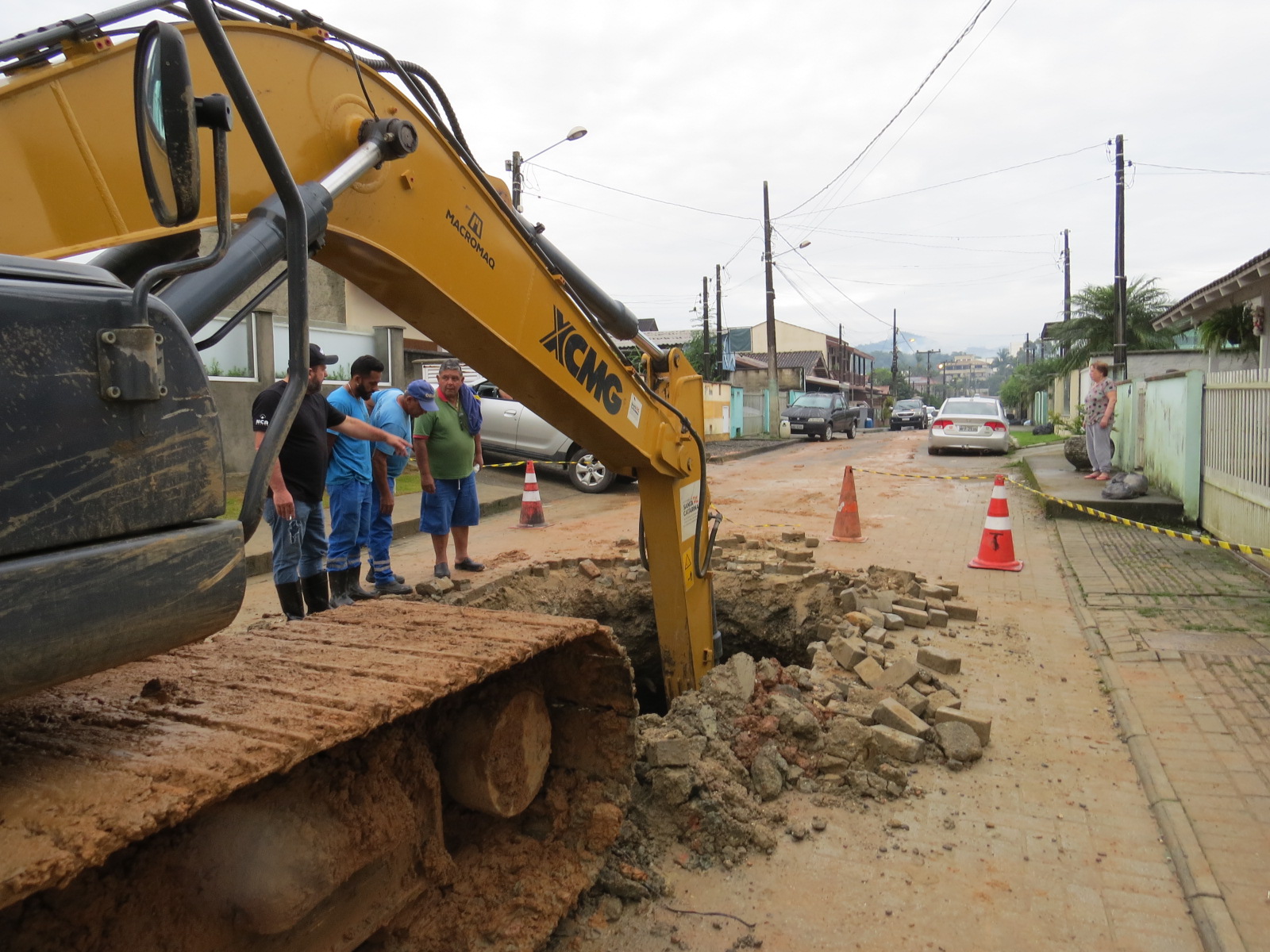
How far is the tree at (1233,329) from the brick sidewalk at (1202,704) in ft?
29.9

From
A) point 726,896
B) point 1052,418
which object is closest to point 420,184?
point 726,896

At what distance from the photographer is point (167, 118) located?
5.28 feet

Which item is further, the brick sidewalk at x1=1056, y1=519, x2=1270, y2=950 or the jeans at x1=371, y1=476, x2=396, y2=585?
the jeans at x1=371, y1=476, x2=396, y2=585

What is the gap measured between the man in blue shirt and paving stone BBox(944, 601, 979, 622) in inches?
162

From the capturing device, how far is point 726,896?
9.73 ft

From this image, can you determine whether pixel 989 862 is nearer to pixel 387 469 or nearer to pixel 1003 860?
pixel 1003 860

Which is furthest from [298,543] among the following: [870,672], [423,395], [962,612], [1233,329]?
[1233,329]

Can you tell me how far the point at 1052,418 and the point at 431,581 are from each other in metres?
29.8

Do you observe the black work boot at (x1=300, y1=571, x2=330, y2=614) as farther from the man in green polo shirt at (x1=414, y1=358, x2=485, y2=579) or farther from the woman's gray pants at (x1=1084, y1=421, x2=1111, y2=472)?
the woman's gray pants at (x1=1084, y1=421, x2=1111, y2=472)

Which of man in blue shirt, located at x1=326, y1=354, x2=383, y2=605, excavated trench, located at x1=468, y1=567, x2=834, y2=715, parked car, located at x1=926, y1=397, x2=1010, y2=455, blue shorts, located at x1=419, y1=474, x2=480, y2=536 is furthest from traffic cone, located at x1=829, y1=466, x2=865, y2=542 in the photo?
parked car, located at x1=926, y1=397, x2=1010, y2=455

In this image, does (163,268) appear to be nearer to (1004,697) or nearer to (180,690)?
(180,690)

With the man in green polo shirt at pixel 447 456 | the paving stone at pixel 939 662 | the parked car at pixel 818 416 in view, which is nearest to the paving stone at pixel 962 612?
the paving stone at pixel 939 662

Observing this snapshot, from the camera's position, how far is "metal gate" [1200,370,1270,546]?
25.1ft

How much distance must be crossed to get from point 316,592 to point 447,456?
5.65ft
